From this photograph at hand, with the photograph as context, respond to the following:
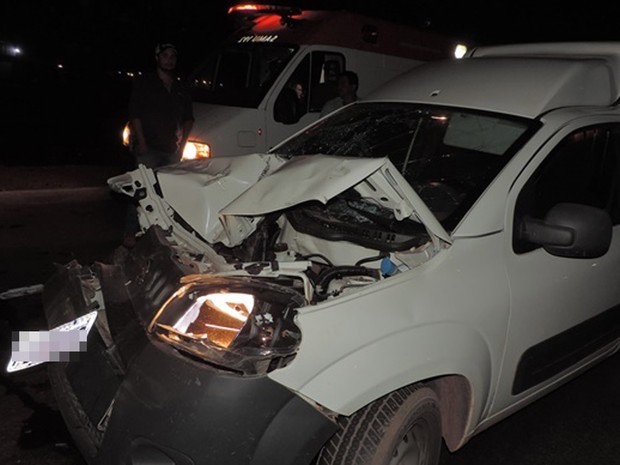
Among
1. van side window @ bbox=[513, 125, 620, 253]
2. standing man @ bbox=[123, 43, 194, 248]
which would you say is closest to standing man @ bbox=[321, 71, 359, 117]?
standing man @ bbox=[123, 43, 194, 248]

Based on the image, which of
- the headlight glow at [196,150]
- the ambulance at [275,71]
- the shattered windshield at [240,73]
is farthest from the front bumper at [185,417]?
the shattered windshield at [240,73]

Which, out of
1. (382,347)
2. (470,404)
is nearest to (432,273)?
(382,347)

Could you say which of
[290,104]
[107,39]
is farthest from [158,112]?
[107,39]

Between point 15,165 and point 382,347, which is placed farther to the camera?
point 15,165

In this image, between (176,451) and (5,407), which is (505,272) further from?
(5,407)

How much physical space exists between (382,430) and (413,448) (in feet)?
1.09

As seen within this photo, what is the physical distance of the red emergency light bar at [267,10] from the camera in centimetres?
714

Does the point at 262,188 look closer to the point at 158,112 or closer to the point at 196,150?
the point at 158,112

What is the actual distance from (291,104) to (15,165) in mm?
5874

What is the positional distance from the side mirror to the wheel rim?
93cm

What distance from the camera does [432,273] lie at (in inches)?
89.7

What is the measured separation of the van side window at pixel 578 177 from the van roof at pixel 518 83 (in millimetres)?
208

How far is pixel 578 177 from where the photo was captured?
3.03 m

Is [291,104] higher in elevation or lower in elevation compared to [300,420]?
higher
